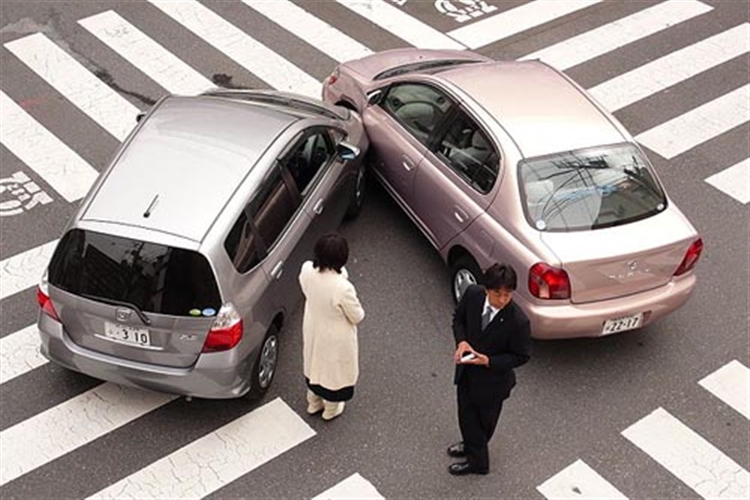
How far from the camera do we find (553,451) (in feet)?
23.3

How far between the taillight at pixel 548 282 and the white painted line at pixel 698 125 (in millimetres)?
3791

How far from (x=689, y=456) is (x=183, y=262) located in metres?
3.86

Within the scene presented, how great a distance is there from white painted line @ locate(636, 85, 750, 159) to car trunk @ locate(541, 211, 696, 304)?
3.16 meters

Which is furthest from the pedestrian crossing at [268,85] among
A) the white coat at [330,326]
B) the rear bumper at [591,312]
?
the rear bumper at [591,312]

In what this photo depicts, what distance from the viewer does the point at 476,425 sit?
650 cm

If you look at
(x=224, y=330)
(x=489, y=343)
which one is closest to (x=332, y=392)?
(x=224, y=330)

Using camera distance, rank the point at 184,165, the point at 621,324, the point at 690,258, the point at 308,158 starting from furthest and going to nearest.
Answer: the point at 308,158
the point at 690,258
the point at 621,324
the point at 184,165

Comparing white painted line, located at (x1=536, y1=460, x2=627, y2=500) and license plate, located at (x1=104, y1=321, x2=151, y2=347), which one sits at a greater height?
license plate, located at (x1=104, y1=321, x2=151, y2=347)

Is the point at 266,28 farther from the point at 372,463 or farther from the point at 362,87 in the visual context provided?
the point at 372,463

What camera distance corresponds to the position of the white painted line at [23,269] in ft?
27.2

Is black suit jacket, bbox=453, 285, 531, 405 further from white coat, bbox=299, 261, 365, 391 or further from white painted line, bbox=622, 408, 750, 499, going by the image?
white painted line, bbox=622, 408, 750, 499

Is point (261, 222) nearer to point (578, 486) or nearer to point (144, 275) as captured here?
point (144, 275)

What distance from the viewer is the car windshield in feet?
24.4

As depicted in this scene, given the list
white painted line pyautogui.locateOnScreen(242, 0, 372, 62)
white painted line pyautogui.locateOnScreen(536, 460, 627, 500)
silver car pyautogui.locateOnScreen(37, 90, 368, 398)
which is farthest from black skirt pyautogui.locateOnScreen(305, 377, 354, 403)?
white painted line pyautogui.locateOnScreen(242, 0, 372, 62)
